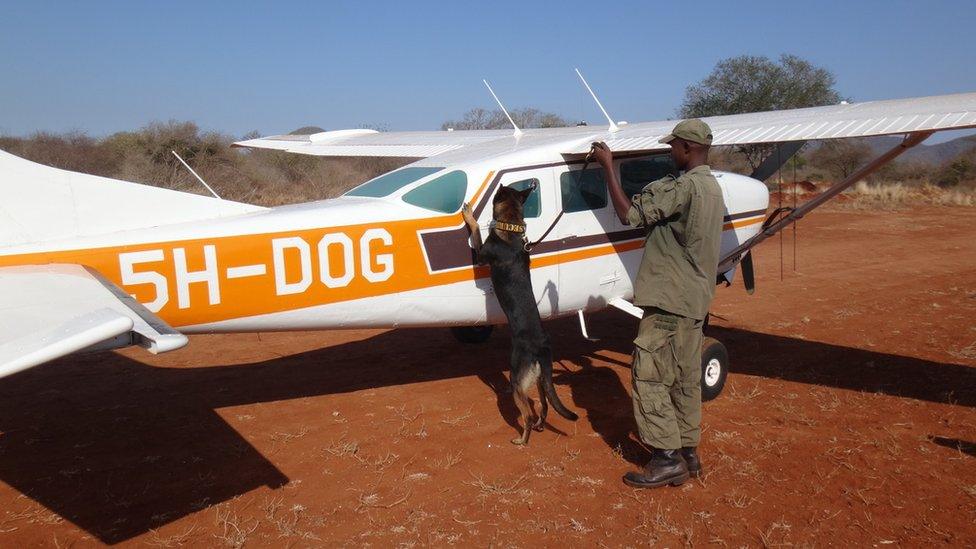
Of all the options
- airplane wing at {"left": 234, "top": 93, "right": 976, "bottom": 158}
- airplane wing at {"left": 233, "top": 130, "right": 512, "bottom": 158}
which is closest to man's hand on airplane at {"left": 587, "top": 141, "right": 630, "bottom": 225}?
airplane wing at {"left": 234, "top": 93, "right": 976, "bottom": 158}

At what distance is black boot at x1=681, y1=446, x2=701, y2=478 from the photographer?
15.4 ft

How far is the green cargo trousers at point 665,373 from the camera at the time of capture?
4598 millimetres

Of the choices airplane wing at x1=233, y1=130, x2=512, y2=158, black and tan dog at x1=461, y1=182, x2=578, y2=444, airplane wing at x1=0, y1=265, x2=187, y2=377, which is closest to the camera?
airplane wing at x1=0, y1=265, x2=187, y2=377

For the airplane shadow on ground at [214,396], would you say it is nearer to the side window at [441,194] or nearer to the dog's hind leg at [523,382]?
the dog's hind leg at [523,382]

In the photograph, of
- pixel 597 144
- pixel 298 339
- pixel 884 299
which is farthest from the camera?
pixel 884 299

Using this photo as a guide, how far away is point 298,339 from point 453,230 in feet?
12.9

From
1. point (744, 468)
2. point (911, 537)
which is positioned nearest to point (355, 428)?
point (744, 468)

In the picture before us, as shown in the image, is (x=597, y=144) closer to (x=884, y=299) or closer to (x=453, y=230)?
(x=453, y=230)

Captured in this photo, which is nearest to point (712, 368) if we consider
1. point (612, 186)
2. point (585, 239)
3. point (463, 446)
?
point (585, 239)

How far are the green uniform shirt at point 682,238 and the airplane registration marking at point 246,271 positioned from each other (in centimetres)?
257

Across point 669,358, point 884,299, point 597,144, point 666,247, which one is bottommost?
Result: point 884,299

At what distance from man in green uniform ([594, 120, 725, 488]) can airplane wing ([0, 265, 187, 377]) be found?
2944 millimetres

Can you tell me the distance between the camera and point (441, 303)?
5.67m

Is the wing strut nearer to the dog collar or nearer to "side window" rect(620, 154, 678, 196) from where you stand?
"side window" rect(620, 154, 678, 196)
